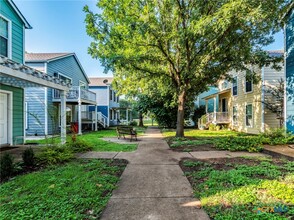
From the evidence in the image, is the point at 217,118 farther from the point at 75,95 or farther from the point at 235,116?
the point at 75,95

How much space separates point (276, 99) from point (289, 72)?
3.99 meters

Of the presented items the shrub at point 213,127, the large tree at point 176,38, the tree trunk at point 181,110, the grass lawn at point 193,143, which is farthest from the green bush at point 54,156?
the shrub at point 213,127

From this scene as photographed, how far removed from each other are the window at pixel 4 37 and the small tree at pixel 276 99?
51.5ft

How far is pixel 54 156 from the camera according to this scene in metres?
5.74

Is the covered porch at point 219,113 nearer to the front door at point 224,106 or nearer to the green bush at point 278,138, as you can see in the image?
the front door at point 224,106

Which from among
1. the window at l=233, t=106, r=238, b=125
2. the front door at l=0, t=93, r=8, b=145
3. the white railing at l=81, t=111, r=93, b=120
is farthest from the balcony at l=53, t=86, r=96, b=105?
the window at l=233, t=106, r=238, b=125

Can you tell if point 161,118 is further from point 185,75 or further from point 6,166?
point 6,166

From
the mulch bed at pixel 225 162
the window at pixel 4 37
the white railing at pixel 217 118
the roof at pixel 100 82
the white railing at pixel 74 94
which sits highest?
the roof at pixel 100 82

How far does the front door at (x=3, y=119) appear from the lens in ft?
25.3

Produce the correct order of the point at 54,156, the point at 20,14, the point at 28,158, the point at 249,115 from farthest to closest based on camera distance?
the point at 249,115, the point at 20,14, the point at 54,156, the point at 28,158

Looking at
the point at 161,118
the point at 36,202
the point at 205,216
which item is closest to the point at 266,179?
the point at 205,216

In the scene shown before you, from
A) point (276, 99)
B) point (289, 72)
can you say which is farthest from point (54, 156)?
point (276, 99)

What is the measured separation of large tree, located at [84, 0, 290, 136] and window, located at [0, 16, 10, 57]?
12.1 ft

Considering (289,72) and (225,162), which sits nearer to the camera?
(225,162)
